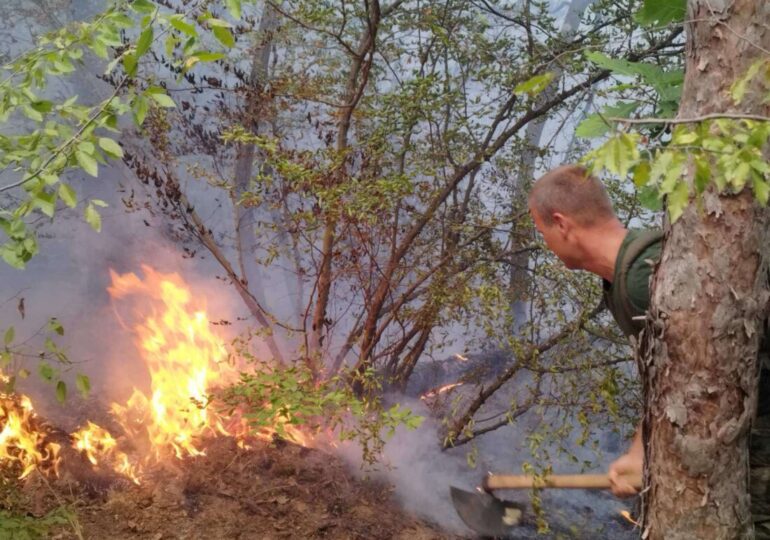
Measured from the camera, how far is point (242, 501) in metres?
4.94

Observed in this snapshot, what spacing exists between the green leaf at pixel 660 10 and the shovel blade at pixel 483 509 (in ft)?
12.1

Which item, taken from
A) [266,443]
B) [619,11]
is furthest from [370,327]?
[619,11]

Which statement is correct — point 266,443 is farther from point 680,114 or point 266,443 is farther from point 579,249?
point 680,114

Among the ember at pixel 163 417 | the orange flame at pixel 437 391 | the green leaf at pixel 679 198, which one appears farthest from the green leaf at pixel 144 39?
the orange flame at pixel 437 391

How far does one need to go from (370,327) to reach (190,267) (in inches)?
265

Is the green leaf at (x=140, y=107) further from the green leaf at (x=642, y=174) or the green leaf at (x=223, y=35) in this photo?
the green leaf at (x=642, y=174)

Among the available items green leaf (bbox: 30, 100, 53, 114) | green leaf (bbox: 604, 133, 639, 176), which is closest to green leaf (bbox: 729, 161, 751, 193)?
green leaf (bbox: 604, 133, 639, 176)

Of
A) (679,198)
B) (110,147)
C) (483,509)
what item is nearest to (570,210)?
(679,198)

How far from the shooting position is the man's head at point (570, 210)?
9.16ft

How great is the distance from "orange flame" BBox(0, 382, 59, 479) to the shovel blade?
3.42m

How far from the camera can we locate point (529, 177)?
7.34 m

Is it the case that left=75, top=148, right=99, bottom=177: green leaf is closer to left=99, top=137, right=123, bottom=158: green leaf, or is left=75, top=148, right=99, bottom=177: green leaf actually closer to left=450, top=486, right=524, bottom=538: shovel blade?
left=99, top=137, right=123, bottom=158: green leaf

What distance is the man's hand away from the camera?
2701mm

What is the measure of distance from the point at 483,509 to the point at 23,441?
390 cm
